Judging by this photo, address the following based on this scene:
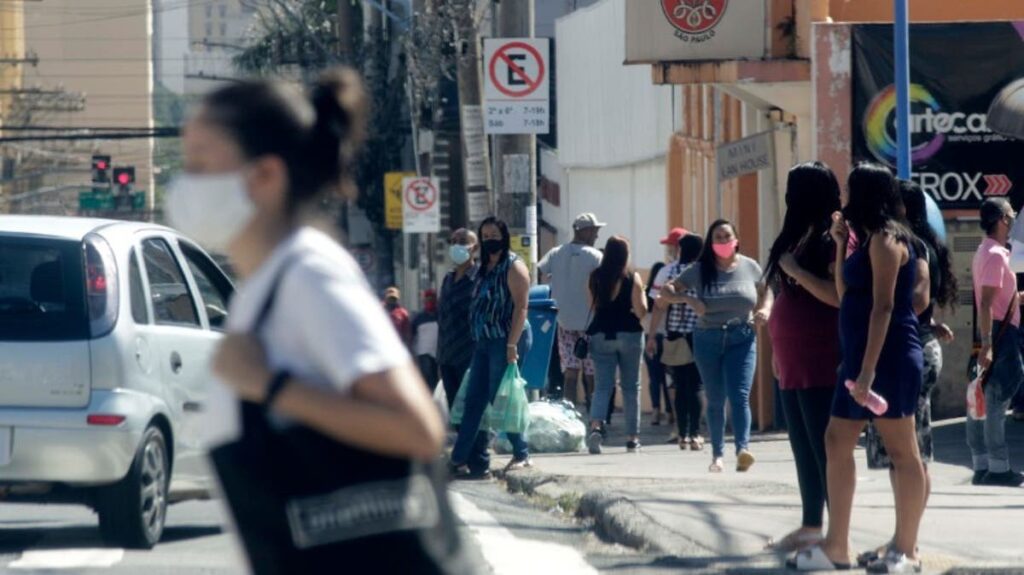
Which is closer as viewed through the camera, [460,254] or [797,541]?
[797,541]

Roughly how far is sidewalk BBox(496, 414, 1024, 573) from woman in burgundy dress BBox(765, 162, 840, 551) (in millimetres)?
409

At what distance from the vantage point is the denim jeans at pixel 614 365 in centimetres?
1424

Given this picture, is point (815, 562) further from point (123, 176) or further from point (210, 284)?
point (123, 176)

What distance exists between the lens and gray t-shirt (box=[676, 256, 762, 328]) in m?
12.2

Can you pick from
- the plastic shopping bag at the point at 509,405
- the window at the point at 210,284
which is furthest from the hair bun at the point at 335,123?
the plastic shopping bag at the point at 509,405

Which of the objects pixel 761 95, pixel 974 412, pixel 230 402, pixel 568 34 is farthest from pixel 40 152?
pixel 230 402

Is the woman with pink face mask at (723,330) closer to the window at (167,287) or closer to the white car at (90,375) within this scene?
the window at (167,287)

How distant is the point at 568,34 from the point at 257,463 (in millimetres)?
31872

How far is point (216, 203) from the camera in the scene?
318cm

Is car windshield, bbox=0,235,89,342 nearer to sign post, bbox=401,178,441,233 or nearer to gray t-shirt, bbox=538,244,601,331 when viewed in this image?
gray t-shirt, bbox=538,244,601,331

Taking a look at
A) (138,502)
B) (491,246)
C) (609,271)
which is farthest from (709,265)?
(138,502)

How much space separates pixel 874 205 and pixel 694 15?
944 centimetres

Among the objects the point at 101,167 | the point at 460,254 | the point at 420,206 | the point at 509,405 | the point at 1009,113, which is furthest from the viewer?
the point at 101,167

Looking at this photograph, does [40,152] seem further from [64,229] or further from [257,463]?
[257,463]
